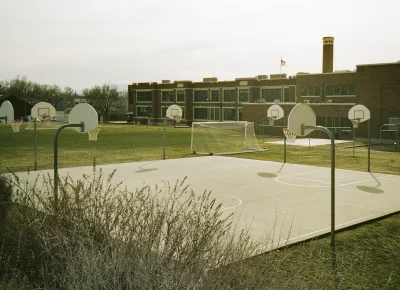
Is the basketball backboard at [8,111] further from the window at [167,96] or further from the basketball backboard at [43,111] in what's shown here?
the window at [167,96]

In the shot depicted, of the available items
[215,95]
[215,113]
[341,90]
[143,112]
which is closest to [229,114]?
[215,113]

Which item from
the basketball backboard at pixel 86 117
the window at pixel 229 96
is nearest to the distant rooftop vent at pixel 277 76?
the window at pixel 229 96

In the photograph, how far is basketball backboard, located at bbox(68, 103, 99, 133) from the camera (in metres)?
12.5

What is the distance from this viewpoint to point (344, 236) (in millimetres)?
10289

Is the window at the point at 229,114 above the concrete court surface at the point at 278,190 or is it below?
above

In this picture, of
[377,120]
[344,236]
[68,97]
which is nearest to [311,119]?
[344,236]

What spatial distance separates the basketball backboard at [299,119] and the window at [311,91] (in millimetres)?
46063

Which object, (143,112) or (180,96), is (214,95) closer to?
(180,96)

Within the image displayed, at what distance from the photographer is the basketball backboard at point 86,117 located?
1251 cm

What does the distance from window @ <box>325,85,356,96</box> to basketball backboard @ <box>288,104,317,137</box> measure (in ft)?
142

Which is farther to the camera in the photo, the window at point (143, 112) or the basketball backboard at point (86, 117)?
the window at point (143, 112)

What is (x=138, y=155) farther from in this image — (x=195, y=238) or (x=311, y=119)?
(x=195, y=238)

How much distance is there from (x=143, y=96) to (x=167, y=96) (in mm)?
7114

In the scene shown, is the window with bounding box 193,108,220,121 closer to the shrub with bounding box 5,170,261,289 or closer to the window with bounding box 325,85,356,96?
the window with bounding box 325,85,356,96
